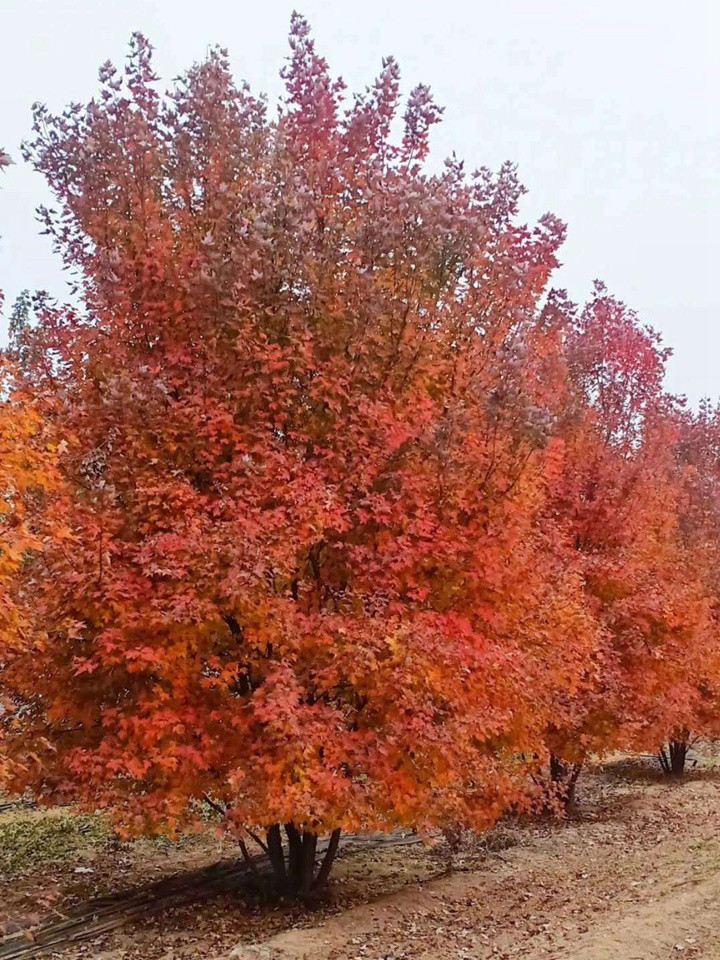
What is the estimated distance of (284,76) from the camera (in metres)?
11.8

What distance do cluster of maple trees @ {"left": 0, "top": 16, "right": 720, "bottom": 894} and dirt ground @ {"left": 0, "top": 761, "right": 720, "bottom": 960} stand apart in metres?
1.22

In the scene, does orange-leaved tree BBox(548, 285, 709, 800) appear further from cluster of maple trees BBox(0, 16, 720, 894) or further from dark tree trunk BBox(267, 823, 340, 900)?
dark tree trunk BBox(267, 823, 340, 900)

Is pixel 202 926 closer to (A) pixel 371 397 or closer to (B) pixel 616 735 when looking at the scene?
(A) pixel 371 397

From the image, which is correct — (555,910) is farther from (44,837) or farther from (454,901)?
(44,837)

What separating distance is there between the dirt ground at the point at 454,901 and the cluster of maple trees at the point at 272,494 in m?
1.22

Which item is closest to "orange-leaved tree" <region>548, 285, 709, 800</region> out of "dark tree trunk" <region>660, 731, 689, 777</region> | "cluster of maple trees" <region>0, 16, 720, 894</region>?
"cluster of maple trees" <region>0, 16, 720, 894</region>

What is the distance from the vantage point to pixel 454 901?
11.3m

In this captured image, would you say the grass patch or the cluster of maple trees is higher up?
the cluster of maple trees

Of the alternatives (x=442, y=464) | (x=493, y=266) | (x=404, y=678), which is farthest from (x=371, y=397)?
(x=404, y=678)

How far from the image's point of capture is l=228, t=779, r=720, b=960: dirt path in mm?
8711

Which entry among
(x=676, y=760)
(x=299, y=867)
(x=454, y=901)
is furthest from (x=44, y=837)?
(x=676, y=760)

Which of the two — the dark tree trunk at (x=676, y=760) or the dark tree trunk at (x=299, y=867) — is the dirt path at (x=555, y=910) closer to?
the dark tree trunk at (x=299, y=867)

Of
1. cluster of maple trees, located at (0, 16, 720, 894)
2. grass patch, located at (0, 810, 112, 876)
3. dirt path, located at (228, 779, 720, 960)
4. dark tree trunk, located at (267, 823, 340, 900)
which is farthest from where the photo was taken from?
grass patch, located at (0, 810, 112, 876)

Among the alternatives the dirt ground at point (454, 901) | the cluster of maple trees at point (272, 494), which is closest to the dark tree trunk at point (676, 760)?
the dirt ground at point (454, 901)
